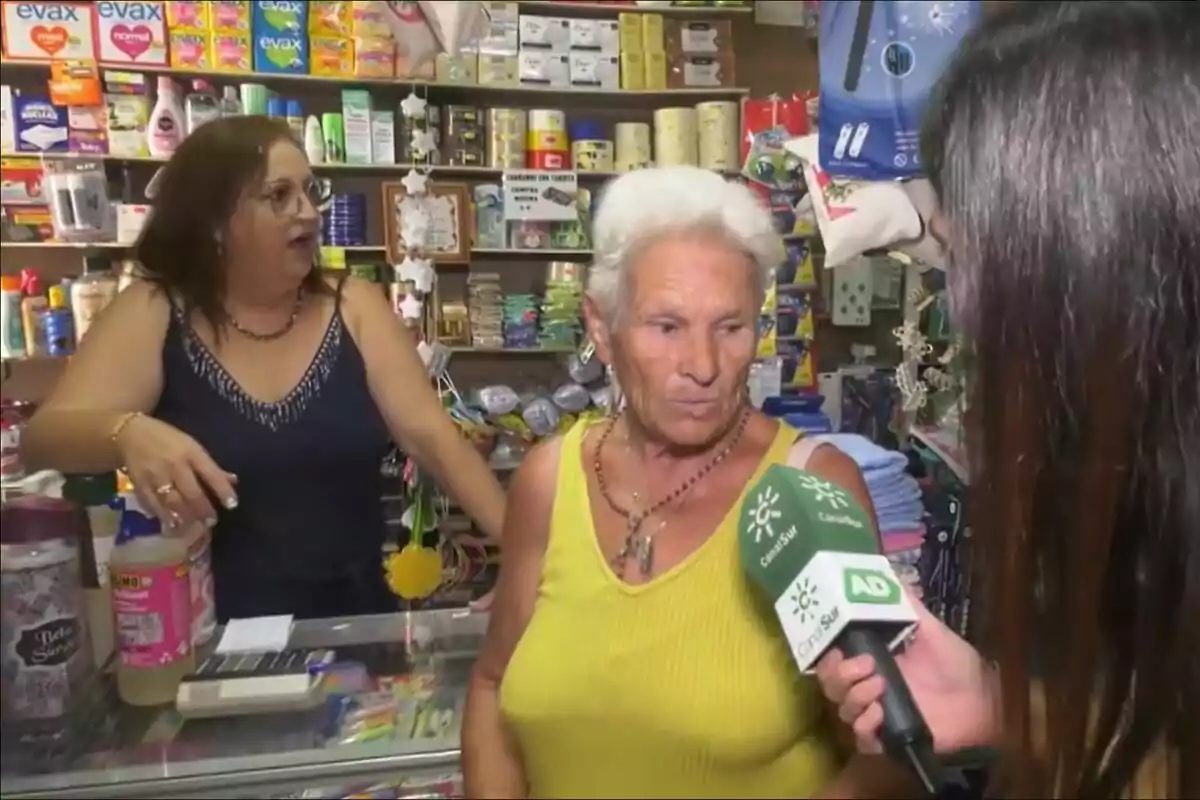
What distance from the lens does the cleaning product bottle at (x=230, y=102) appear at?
1.35 m

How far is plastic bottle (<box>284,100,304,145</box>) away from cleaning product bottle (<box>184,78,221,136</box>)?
0.29ft

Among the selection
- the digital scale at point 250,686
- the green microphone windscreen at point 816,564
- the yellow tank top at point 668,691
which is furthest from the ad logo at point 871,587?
the digital scale at point 250,686

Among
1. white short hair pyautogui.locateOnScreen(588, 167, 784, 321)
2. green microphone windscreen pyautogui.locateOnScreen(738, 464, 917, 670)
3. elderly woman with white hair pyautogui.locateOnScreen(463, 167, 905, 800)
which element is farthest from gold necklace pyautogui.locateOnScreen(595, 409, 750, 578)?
green microphone windscreen pyautogui.locateOnScreen(738, 464, 917, 670)

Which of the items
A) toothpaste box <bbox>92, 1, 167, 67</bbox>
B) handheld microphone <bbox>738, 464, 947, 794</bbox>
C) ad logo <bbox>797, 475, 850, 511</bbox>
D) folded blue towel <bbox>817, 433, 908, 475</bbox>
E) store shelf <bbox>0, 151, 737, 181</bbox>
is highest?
toothpaste box <bbox>92, 1, 167, 67</bbox>

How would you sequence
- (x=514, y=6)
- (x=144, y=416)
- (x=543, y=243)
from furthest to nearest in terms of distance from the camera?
(x=514, y=6) → (x=543, y=243) → (x=144, y=416)

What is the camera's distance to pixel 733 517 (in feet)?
3.09

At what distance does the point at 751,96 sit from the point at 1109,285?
123 centimetres

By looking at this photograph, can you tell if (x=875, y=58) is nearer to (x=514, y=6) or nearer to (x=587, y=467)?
(x=514, y=6)

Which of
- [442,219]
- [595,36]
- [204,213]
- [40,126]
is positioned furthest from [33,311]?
[595,36]

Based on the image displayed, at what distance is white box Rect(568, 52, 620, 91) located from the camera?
1.57 meters

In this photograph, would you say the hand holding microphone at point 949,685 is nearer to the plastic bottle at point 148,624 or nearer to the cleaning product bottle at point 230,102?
the plastic bottle at point 148,624

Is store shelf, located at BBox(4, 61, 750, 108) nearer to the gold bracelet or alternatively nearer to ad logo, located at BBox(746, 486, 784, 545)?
the gold bracelet

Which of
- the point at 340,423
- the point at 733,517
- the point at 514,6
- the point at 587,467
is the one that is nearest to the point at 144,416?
the point at 340,423

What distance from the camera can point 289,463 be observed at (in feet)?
4.17
